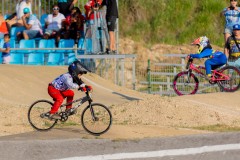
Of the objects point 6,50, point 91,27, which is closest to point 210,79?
point 91,27

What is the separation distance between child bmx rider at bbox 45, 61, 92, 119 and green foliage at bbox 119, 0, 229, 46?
1457 centimetres

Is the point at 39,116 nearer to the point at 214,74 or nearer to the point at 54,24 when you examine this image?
the point at 214,74

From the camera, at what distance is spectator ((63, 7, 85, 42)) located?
76.4ft

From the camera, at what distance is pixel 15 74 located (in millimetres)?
20906

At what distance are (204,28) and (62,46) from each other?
6.77m

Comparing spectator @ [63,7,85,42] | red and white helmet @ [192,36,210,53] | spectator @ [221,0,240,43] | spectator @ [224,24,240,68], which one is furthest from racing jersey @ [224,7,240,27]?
spectator @ [63,7,85,42]

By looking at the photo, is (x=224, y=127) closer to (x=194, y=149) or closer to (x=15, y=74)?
(x=194, y=149)

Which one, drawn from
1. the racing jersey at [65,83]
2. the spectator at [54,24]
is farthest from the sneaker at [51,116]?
the spectator at [54,24]

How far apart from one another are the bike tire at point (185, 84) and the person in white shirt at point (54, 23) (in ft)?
18.0

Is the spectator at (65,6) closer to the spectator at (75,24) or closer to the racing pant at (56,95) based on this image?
the spectator at (75,24)

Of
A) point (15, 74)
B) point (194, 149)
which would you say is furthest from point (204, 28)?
point (194, 149)

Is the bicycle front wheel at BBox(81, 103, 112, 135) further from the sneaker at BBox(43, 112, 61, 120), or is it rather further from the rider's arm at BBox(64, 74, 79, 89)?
the sneaker at BBox(43, 112, 61, 120)

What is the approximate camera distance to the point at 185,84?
19141mm

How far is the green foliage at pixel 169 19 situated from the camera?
28.9 metres
